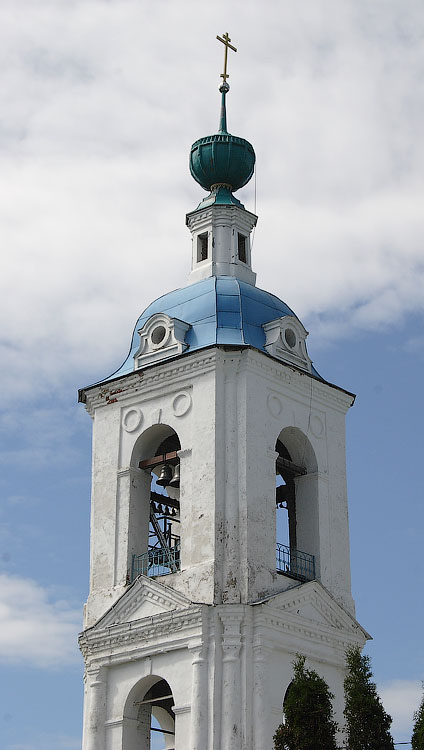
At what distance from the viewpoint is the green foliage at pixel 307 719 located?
57.4 feet

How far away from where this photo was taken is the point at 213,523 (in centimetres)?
2111

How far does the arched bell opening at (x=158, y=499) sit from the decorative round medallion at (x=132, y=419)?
0.77 ft

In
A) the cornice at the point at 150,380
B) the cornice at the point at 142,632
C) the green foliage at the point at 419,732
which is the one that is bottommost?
the green foliage at the point at 419,732

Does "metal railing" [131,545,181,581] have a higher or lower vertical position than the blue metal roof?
lower

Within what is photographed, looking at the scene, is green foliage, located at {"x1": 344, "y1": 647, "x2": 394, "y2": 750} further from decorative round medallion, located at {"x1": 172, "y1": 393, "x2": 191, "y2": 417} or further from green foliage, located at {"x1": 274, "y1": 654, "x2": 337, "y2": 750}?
decorative round medallion, located at {"x1": 172, "y1": 393, "x2": 191, "y2": 417}

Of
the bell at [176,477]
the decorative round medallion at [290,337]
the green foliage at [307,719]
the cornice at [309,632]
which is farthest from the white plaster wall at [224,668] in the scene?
the decorative round medallion at [290,337]

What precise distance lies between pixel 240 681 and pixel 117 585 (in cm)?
279

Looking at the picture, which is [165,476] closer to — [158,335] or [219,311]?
[158,335]

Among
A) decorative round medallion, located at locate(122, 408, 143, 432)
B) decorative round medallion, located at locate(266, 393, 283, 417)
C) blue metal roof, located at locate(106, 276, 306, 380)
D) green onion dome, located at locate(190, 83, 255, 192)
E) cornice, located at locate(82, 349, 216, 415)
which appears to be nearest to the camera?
cornice, located at locate(82, 349, 216, 415)

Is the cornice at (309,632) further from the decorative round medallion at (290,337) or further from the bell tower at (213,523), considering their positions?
the decorative round medallion at (290,337)

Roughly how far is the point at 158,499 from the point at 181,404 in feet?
5.95

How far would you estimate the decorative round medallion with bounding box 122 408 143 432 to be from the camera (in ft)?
75.5

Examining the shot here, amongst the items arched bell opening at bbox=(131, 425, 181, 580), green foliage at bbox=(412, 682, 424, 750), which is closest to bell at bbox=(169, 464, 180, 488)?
arched bell opening at bbox=(131, 425, 181, 580)

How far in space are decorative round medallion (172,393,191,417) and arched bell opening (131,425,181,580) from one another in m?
0.43
